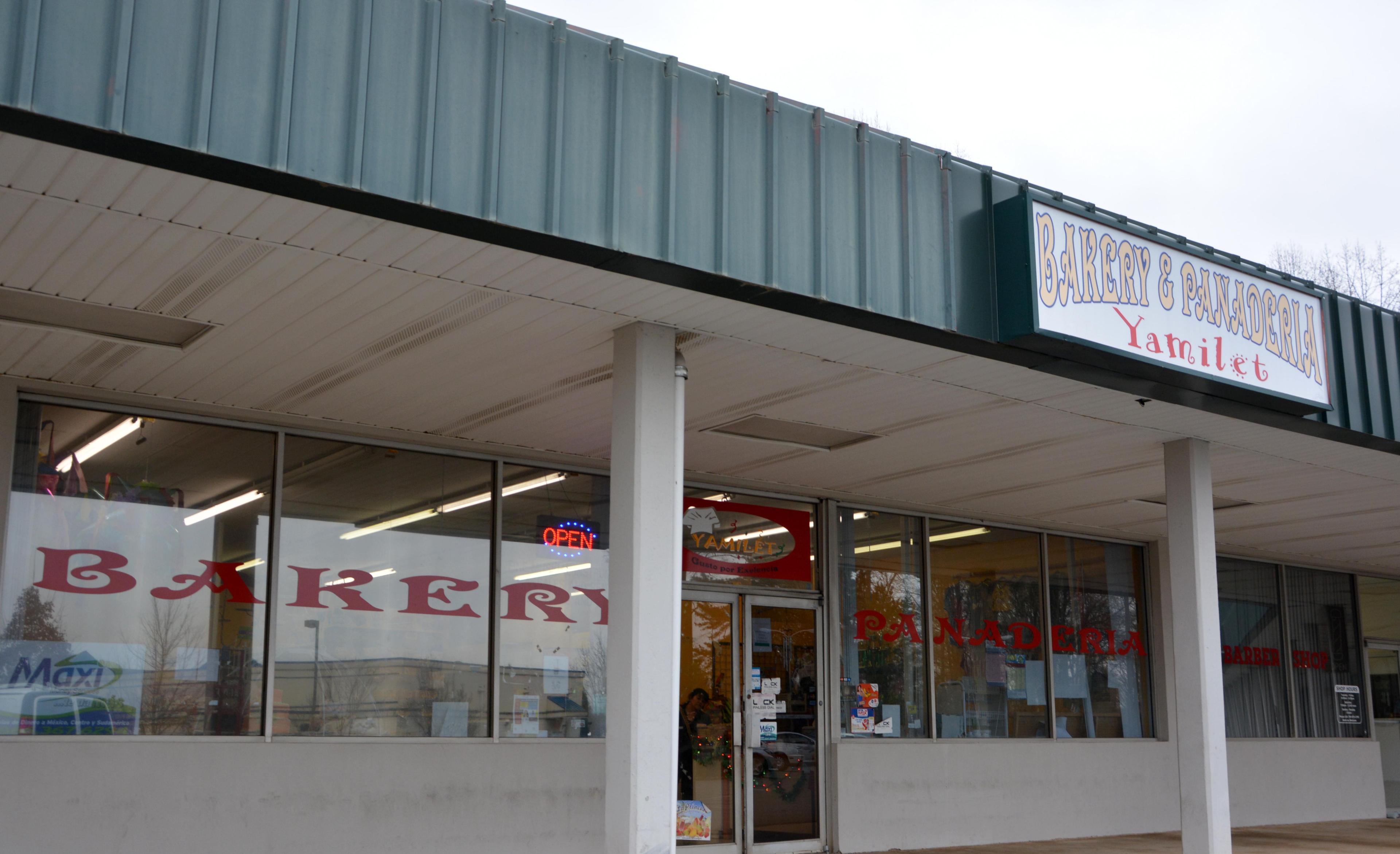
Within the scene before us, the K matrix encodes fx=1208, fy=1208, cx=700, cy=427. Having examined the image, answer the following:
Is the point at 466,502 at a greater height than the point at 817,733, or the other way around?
the point at 466,502

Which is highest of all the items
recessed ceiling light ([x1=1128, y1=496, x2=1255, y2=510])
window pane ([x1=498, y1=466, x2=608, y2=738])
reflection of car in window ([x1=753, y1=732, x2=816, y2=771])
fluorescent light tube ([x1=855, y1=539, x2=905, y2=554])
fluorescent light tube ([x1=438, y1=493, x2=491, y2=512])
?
recessed ceiling light ([x1=1128, y1=496, x2=1255, y2=510])

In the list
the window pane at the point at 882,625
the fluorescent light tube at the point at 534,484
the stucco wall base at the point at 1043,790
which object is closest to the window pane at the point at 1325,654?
the stucco wall base at the point at 1043,790

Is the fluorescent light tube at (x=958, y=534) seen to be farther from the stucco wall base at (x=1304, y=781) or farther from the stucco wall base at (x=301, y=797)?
the stucco wall base at (x=1304, y=781)

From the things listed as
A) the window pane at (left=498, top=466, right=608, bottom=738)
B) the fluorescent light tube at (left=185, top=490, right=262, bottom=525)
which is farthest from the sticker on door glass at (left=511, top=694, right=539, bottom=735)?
the fluorescent light tube at (left=185, top=490, right=262, bottom=525)

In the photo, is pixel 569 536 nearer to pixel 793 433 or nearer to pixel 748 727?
pixel 793 433

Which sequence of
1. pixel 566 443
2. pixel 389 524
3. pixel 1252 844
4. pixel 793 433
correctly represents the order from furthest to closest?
pixel 1252 844 → pixel 566 443 → pixel 793 433 → pixel 389 524

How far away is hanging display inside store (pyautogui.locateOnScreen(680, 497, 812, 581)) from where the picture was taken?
1104 centimetres

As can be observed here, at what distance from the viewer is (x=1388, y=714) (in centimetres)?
1791

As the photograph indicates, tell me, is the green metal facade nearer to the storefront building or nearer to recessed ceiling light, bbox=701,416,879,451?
the storefront building

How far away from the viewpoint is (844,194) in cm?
636

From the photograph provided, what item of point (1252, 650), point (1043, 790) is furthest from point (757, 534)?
point (1252, 650)

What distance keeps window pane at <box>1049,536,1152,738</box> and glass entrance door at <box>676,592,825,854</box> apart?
A: 382 centimetres

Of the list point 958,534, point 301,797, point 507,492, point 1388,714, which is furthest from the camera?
point 1388,714

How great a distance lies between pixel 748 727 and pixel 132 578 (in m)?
5.37
